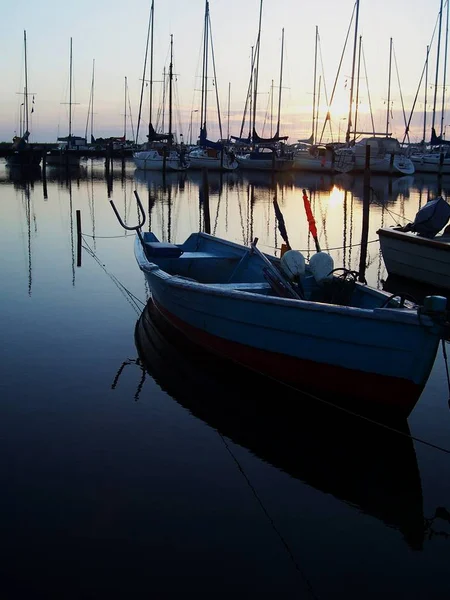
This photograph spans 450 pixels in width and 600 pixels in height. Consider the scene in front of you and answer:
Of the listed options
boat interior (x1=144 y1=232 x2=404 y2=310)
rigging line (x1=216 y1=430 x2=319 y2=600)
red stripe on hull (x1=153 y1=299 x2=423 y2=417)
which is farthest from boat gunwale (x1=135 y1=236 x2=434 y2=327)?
rigging line (x1=216 y1=430 x2=319 y2=600)

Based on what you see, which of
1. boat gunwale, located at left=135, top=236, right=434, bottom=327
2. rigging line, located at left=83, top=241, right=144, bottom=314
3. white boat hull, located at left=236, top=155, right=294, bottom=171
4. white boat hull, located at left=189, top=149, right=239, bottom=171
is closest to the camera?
boat gunwale, located at left=135, top=236, right=434, bottom=327

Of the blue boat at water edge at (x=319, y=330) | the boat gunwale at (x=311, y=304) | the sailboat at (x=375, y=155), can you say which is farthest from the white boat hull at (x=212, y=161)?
the boat gunwale at (x=311, y=304)

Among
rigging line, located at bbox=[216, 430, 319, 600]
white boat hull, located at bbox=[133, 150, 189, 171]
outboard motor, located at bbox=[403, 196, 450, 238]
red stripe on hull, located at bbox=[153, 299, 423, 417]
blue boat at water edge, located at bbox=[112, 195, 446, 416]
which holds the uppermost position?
white boat hull, located at bbox=[133, 150, 189, 171]

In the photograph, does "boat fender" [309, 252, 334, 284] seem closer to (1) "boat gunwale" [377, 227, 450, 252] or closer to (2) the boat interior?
(2) the boat interior

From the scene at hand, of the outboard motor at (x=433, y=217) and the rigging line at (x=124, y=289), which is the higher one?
the outboard motor at (x=433, y=217)

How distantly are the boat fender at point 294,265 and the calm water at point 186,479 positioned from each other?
4.97 ft

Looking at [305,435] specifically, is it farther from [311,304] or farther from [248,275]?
[248,275]

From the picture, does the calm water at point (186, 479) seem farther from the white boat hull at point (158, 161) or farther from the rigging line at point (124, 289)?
the white boat hull at point (158, 161)

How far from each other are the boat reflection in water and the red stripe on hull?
0.55 feet

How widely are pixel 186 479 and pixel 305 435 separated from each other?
163 centimetres

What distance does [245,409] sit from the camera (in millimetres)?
7961

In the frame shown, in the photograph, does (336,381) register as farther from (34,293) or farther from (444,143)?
(444,143)

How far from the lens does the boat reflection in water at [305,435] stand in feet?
20.0

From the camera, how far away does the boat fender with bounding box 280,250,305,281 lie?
361 inches
